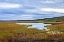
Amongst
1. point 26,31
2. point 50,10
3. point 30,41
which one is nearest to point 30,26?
point 26,31

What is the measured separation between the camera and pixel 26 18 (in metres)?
5.30

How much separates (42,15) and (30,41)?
1077 millimetres

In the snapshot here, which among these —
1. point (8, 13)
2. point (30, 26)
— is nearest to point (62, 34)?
point (30, 26)

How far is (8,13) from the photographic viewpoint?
5281mm

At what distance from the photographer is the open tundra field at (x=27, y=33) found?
493cm

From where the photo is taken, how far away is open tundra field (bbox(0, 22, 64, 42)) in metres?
4.93

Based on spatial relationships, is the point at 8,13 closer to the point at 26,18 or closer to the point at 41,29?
the point at 26,18

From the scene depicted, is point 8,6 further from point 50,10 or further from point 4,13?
point 50,10

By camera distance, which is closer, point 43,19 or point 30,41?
point 30,41

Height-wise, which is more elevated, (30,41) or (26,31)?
(26,31)

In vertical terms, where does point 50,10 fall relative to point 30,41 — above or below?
above

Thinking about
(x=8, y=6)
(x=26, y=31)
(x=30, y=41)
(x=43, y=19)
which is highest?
(x=8, y=6)

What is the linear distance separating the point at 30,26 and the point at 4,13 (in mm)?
1029

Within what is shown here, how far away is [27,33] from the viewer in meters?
4.99
